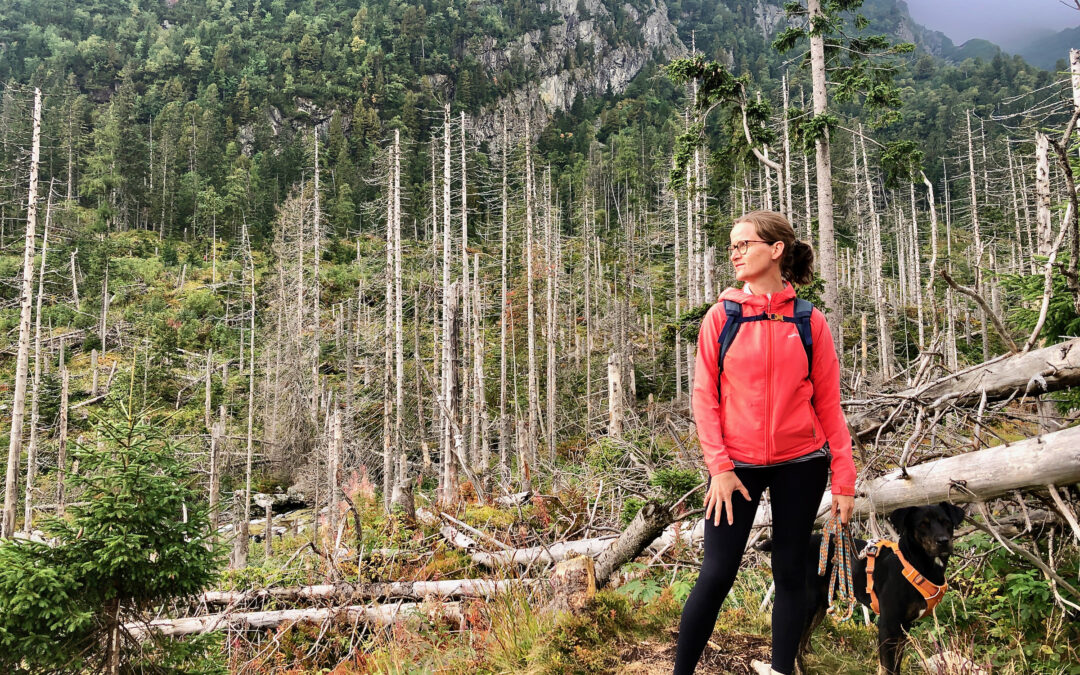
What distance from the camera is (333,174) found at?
50000mm

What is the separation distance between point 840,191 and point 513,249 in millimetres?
23224

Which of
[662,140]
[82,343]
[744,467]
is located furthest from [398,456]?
[662,140]

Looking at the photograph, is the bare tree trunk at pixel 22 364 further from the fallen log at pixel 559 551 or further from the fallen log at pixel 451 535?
the fallen log at pixel 559 551

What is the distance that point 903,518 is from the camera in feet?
9.33

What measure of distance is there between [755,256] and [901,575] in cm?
188

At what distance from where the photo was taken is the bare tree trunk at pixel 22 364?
546 inches

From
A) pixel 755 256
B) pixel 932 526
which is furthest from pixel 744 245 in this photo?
pixel 932 526

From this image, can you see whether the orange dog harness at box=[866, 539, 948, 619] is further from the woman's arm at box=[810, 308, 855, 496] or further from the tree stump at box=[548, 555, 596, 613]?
the tree stump at box=[548, 555, 596, 613]

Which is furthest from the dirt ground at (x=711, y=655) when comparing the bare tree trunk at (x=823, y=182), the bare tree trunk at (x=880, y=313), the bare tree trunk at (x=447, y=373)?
the bare tree trunk at (x=880, y=313)

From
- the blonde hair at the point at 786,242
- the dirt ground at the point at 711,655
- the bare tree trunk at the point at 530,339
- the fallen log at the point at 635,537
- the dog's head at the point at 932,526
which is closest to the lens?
the blonde hair at the point at 786,242

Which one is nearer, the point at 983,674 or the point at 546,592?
the point at 983,674

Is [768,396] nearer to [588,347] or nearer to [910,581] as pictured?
[910,581]

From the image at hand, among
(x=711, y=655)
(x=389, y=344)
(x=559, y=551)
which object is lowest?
(x=559, y=551)

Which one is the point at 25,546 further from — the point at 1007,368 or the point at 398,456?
the point at 398,456
